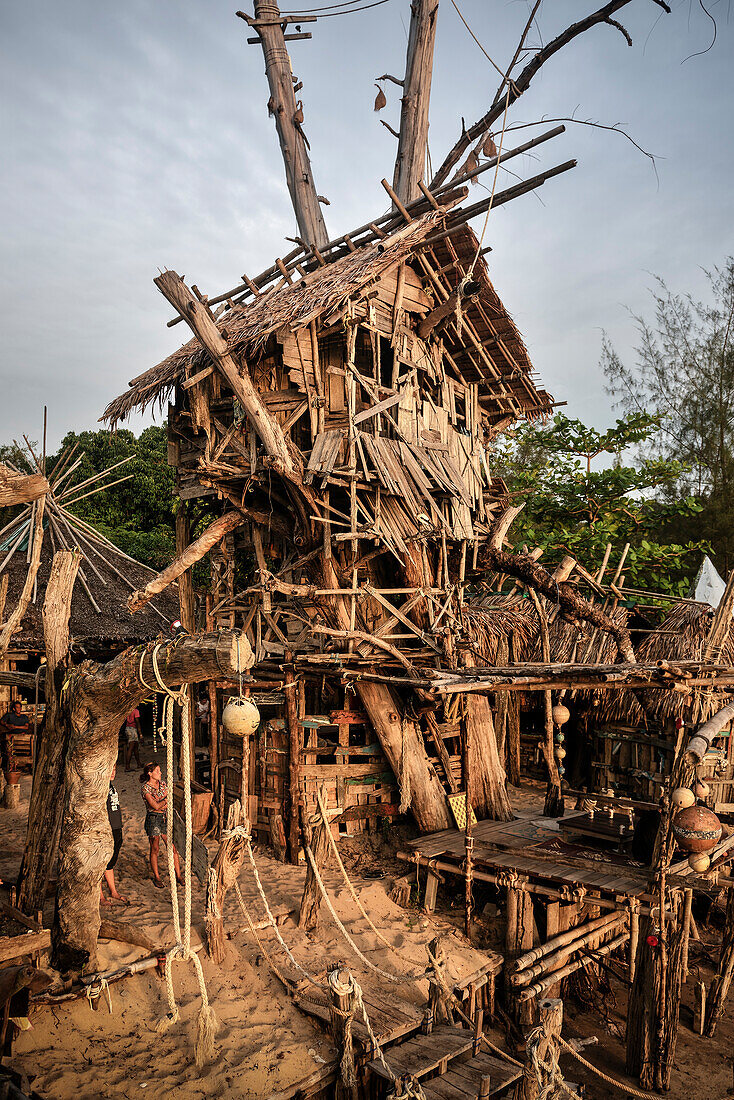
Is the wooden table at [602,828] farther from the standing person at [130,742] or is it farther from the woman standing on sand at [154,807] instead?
the standing person at [130,742]

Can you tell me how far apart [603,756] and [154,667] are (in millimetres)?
12785

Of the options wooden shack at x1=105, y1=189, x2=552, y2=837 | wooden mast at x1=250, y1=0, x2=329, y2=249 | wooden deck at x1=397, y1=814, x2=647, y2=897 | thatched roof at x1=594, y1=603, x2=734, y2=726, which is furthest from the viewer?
wooden mast at x1=250, y1=0, x2=329, y2=249

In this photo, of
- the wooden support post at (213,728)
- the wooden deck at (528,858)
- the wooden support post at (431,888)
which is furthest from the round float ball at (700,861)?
the wooden support post at (213,728)

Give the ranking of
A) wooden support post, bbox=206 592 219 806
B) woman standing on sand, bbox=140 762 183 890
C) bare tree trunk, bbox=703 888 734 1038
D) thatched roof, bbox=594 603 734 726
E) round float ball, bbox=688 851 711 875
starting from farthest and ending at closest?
thatched roof, bbox=594 603 734 726
wooden support post, bbox=206 592 219 806
bare tree trunk, bbox=703 888 734 1038
woman standing on sand, bbox=140 762 183 890
round float ball, bbox=688 851 711 875

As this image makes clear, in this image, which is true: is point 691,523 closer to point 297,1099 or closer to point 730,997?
point 730,997

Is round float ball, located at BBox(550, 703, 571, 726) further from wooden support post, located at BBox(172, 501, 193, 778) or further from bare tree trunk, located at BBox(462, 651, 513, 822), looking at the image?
wooden support post, located at BBox(172, 501, 193, 778)

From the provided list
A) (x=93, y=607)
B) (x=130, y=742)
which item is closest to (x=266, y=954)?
(x=130, y=742)

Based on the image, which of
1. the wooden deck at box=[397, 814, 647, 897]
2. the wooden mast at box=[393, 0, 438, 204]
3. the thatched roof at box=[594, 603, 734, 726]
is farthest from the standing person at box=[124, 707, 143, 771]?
the wooden mast at box=[393, 0, 438, 204]

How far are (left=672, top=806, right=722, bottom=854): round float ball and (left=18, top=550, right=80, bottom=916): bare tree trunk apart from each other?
6396 millimetres

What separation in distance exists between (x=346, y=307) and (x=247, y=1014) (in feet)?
29.3

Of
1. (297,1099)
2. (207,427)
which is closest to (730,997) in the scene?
(297,1099)

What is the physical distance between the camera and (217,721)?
12.4 meters

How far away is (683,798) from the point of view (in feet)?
24.3

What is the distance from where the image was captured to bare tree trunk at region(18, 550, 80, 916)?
7.13 metres
